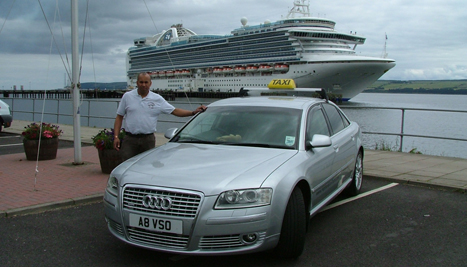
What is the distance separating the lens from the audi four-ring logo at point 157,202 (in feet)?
10.9

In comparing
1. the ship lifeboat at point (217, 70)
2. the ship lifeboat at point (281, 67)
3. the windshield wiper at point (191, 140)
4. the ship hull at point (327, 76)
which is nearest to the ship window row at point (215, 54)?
the ship lifeboat at point (281, 67)

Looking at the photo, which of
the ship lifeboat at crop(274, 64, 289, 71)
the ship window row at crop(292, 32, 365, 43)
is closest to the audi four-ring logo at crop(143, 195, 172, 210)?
the ship window row at crop(292, 32, 365, 43)

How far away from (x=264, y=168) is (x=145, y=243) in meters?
1.15

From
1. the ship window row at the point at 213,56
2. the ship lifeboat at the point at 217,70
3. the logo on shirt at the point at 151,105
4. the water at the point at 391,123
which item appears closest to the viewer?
the logo on shirt at the point at 151,105

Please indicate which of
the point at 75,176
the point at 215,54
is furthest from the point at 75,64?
the point at 215,54

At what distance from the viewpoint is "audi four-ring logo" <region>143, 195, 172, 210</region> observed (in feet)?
10.9

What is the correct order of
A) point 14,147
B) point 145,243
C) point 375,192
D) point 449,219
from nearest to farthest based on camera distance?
point 145,243 < point 449,219 < point 375,192 < point 14,147

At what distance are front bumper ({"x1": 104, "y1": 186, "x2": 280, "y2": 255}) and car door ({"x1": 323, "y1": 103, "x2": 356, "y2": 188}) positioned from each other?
1.84m

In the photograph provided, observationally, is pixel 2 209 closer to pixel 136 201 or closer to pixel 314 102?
pixel 136 201

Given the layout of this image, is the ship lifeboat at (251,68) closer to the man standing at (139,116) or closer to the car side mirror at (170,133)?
the man standing at (139,116)

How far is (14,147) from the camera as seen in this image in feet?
37.2

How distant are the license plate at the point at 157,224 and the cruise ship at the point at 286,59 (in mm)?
50453

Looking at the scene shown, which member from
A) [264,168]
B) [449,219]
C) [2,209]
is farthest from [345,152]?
[2,209]

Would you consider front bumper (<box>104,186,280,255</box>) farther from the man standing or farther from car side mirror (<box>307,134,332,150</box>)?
the man standing
